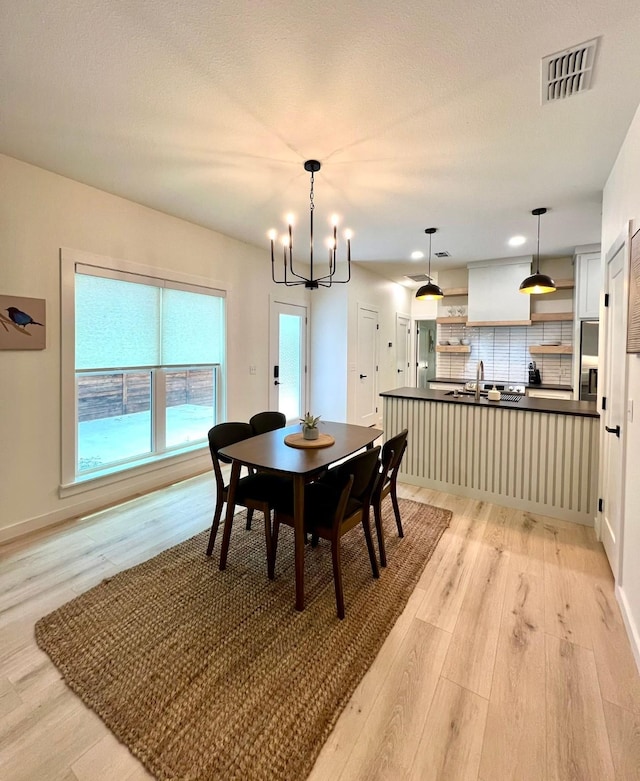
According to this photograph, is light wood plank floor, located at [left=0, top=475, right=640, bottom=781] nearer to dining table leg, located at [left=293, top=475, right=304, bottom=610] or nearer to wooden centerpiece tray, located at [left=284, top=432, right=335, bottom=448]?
dining table leg, located at [left=293, top=475, right=304, bottom=610]

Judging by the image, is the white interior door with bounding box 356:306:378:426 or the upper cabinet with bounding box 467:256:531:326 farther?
the white interior door with bounding box 356:306:378:426

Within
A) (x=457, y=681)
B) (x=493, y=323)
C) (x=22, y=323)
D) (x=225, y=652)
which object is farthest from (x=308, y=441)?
(x=493, y=323)

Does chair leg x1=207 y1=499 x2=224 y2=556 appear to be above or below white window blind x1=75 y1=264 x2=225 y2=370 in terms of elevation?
below

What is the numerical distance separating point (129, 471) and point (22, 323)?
154cm

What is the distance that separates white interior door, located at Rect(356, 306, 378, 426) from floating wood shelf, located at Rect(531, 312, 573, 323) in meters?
2.44

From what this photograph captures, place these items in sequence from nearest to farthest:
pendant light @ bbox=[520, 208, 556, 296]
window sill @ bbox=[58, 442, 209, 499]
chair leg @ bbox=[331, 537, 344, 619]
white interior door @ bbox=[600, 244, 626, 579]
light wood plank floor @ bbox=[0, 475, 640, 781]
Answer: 1. light wood plank floor @ bbox=[0, 475, 640, 781]
2. chair leg @ bbox=[331, 537, 344, 619]
3. white interior door @ bbox=[600, 244, 626, 579]
4. window sill @ bbox=[58, 442, 209, 499]
5. pendant light @ bbox=[520, 208, 556, 296]

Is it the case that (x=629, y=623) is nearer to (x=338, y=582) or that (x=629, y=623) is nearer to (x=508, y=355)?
(x=338, y=582)

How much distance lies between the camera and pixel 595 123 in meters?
2.16

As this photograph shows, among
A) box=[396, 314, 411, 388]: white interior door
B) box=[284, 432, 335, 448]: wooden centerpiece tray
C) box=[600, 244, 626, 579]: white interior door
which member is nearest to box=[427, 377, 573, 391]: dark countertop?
box=[396, 314, 411, 388]: white interior door

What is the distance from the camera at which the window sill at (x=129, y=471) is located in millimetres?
3090

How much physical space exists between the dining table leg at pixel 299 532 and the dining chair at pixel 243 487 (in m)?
0.31

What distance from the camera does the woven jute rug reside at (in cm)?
132

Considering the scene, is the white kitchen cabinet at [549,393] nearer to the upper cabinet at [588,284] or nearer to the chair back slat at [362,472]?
the upper cabinet at [588,284]

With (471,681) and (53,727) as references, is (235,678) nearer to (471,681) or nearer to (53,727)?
(53,727)
